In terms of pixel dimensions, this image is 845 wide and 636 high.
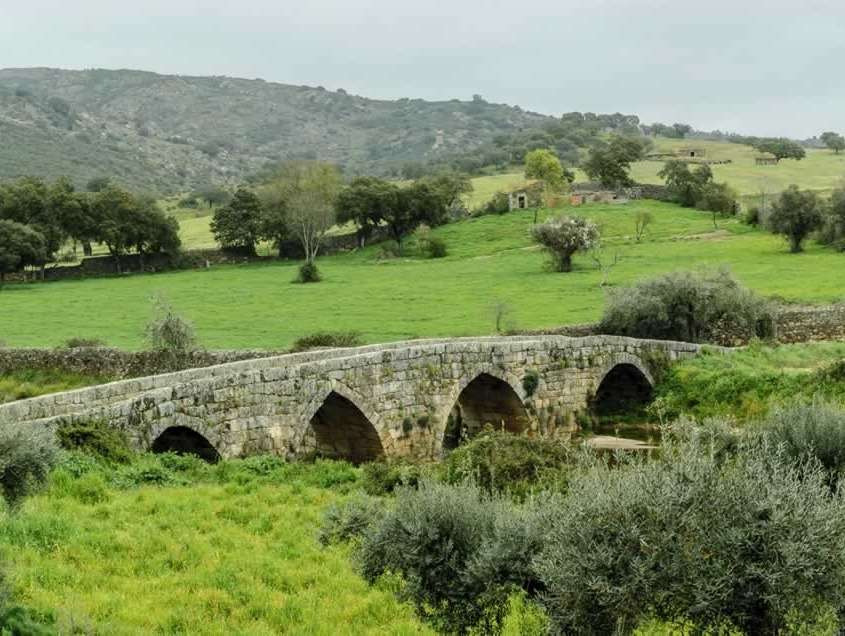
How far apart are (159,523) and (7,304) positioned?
48.1 metres

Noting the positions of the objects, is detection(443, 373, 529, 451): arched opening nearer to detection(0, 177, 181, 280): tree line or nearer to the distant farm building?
detection(0, 177, 181, 280): tree line

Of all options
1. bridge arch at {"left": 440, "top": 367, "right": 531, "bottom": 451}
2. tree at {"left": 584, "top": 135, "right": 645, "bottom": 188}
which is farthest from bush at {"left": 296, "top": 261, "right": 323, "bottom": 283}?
tree at {"left": 584, "top": 135, "right": 645, "bottom": 188}

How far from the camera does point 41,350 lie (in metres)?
41.2

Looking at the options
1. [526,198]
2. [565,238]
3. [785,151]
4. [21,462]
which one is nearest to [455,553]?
[21,462]

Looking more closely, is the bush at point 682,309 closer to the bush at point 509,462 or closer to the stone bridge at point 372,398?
the stone bridge at point 372,398

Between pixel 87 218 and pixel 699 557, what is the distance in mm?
→ 72917

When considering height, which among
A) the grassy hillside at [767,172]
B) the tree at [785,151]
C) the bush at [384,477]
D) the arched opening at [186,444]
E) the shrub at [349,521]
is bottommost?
the bush at [384,477]

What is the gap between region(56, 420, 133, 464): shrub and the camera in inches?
709

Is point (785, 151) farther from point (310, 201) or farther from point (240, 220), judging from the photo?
point (240, 220)

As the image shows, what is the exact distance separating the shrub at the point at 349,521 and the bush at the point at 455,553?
2.27 m

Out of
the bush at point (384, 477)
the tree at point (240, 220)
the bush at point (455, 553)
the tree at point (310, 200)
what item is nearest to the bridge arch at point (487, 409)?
the bush at point (384, 477)

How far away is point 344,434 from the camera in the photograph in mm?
27594

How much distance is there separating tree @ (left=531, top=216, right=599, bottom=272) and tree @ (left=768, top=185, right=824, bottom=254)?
1181cm

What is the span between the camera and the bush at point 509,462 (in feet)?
61.4
